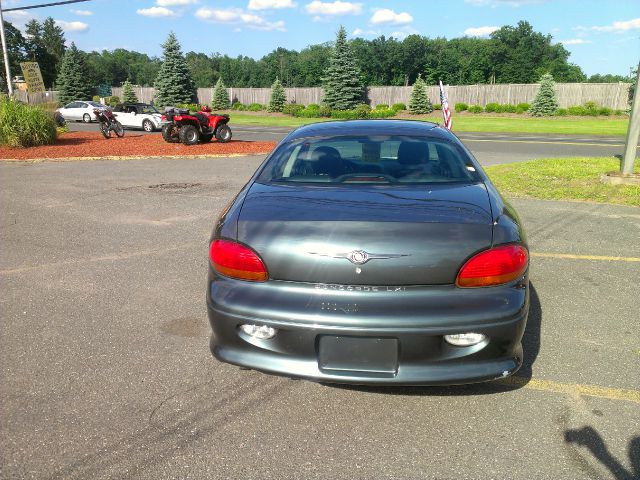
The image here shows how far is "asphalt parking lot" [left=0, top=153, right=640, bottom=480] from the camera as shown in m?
2.50

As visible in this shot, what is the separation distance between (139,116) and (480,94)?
2891 centimetres

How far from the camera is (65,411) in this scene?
2.92m

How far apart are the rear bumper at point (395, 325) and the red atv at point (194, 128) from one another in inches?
636

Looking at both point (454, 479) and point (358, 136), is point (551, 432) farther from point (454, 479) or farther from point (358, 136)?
point (358, 136)

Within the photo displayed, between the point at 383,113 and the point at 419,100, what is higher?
the point at 419,100

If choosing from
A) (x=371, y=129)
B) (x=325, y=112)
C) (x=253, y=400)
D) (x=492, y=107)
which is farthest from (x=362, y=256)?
(x=492, y=107)

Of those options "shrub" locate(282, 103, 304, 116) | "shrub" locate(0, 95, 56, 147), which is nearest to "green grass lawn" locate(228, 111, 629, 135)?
"shrub" locate(282, 103, 304, 116)

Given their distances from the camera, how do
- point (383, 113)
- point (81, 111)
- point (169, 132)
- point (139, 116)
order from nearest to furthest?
point (169, 132) → point (139, 116) → point (81, 111) → point (383, 113)

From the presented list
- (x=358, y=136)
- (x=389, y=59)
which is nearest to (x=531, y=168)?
(x=358, y=136)

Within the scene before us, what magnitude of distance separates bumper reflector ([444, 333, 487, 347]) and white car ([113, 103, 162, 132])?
27348mm

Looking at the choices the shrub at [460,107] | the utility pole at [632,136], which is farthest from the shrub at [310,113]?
the utility pole at [632,136]

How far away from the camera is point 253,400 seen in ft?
9.95

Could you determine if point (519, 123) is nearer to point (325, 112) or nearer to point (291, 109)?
point (325, 112)

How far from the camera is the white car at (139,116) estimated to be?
2761 cm
